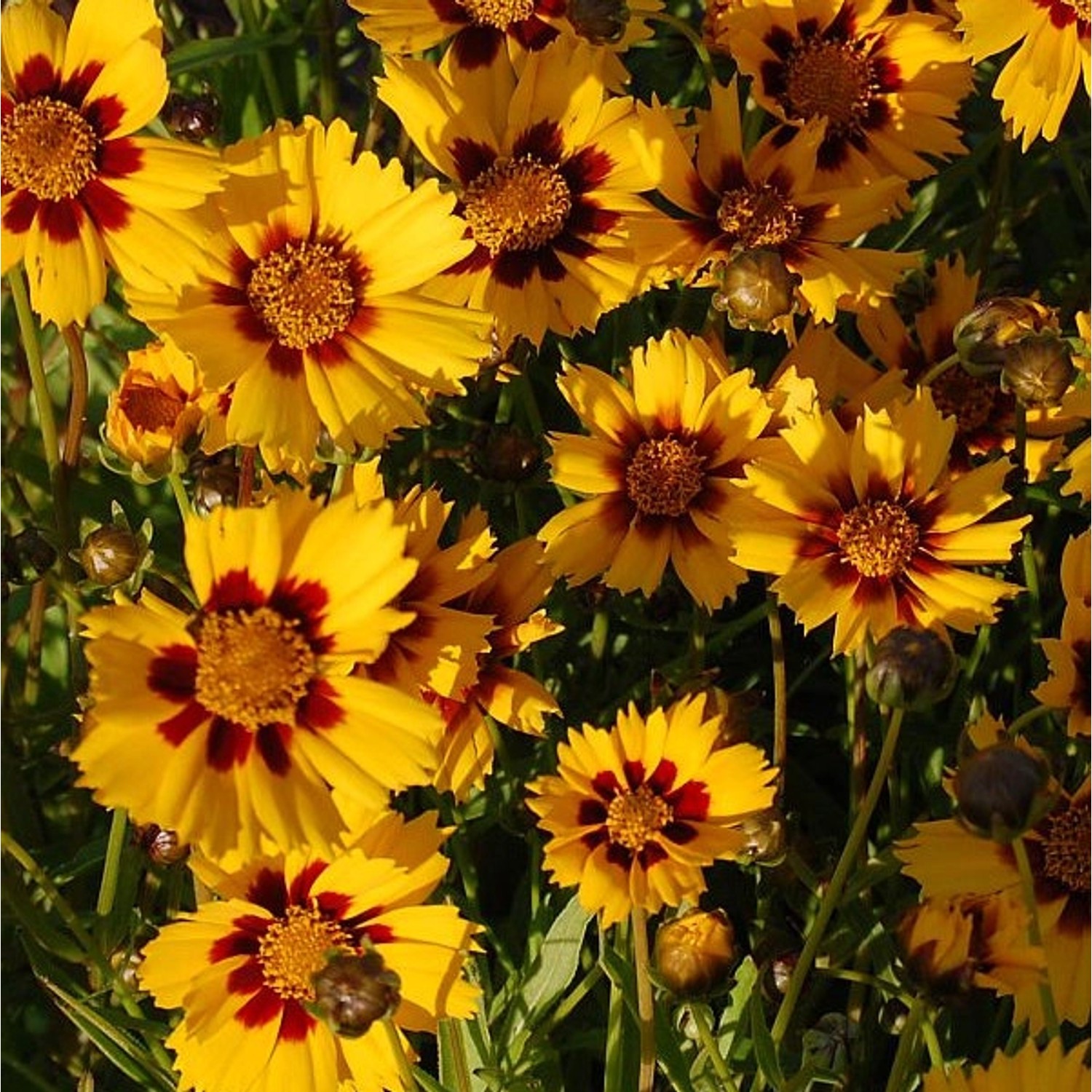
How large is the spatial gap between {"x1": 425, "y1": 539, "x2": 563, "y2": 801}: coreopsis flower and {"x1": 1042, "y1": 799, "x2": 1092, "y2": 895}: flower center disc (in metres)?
0.33

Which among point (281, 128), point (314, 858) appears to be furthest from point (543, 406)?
point (314, 858)

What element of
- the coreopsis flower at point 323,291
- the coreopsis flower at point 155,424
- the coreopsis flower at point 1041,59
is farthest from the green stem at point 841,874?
the coreopsis flower at point 1041,59

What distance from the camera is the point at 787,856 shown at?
1192 millimetres

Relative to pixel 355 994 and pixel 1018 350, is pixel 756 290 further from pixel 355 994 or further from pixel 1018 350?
pixel 355 994

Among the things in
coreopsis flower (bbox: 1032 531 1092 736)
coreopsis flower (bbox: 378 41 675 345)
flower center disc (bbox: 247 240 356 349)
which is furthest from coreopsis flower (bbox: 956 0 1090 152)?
flower center disc (bbox: 247 240 356 349)

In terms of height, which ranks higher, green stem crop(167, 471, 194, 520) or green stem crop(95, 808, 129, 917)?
green stem crop(167, 471, 194, 520)

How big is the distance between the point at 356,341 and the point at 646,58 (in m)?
0.71

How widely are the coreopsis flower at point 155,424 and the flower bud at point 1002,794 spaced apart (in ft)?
1.70

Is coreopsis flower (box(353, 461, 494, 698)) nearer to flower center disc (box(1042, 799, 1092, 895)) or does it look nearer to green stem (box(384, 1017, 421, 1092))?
green stem (box(384, 1017, 421, 1092))

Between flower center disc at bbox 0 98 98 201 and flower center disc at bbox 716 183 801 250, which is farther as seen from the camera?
flower center disc at bbox 716 183 801 250

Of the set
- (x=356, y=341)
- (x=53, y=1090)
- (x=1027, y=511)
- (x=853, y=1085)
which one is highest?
(x=1027, y=511)

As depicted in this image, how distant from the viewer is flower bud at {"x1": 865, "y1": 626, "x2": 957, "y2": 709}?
1.03 meters

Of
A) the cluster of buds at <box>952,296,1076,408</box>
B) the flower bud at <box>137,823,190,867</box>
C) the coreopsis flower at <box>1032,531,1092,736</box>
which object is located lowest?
the flower bud at <box>137,823,190,867</box>

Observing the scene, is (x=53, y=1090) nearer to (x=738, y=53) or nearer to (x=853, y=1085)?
(x=853, y=1085)
